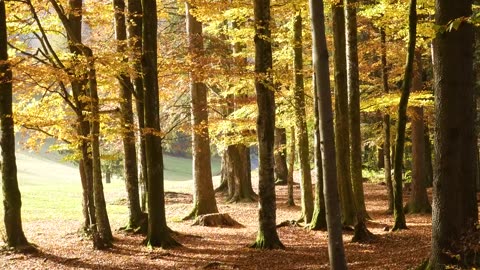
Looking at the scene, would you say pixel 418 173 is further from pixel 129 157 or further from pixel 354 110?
pixel 129 157

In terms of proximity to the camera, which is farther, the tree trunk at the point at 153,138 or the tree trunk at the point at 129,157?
the tree trunk at the point at 129,157

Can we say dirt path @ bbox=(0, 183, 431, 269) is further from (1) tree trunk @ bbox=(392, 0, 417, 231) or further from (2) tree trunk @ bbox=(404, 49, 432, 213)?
(1) tree trunk @ bbox=(392, 0, 417, 231)

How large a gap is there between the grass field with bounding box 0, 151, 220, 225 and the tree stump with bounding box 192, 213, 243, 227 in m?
3.64

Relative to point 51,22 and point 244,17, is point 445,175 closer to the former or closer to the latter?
point 244,17

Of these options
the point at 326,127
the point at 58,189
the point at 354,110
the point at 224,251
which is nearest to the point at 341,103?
the point at 354,110

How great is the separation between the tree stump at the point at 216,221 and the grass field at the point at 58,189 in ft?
11.9

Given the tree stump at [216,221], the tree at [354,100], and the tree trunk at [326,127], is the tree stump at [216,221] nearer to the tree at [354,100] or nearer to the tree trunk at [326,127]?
the tree at [354,100]

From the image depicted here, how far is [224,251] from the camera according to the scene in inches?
491

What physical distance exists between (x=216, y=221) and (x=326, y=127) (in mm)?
10772

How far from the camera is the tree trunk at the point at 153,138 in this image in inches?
493

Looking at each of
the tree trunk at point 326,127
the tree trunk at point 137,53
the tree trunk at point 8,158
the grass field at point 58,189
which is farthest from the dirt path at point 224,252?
the grass field at point 58,189

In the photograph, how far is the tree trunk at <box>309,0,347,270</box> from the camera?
266 inches

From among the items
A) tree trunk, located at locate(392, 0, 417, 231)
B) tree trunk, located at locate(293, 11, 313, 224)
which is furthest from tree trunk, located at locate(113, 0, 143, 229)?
tree trunk, located at locate(392, 0, 417, 231)

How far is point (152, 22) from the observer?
1252 centimetres
